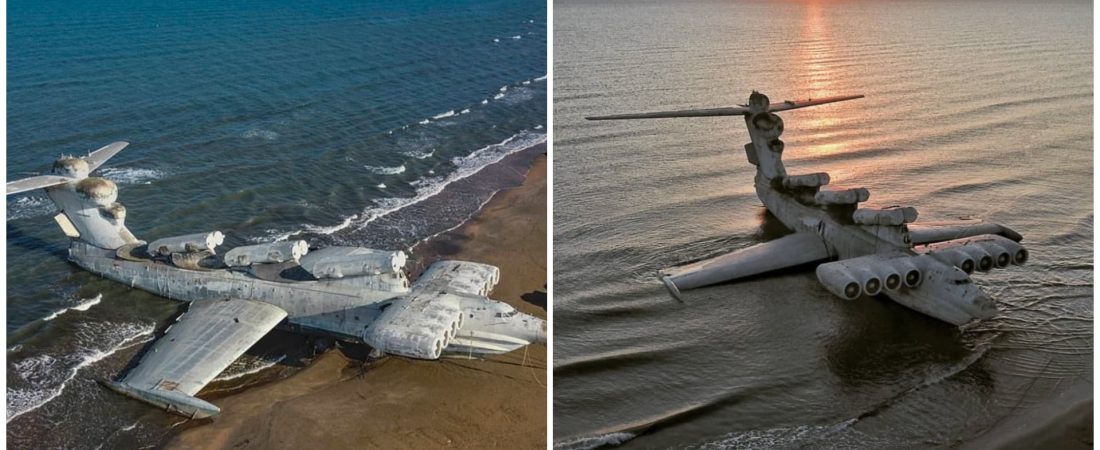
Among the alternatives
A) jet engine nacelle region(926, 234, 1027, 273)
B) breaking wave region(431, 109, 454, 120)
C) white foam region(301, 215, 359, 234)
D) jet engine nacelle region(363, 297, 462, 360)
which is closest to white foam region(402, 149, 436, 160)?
breaking wave region(431, 109, 454, 120)

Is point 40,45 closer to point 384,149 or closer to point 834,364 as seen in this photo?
point 384,149

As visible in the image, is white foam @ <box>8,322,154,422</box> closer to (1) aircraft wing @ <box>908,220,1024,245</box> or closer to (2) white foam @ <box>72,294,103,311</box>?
(2) white foam @ <box>72,294,103,311</box>

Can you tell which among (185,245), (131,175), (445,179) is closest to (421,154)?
(445,179)

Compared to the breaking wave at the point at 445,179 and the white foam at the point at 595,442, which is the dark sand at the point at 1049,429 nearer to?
the white foam at the point at 595,442

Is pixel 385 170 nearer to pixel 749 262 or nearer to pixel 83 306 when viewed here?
pixel 83 306

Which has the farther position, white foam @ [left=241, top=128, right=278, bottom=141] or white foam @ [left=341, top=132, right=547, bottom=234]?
white foam @ [left=241, top=128, right=278, bottom=141]

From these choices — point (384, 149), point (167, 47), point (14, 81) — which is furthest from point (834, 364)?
point (167, 47)

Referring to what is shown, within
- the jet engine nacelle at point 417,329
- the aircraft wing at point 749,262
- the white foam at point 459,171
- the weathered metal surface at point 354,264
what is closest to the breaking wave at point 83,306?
the weathered metal surface at point 354,264
